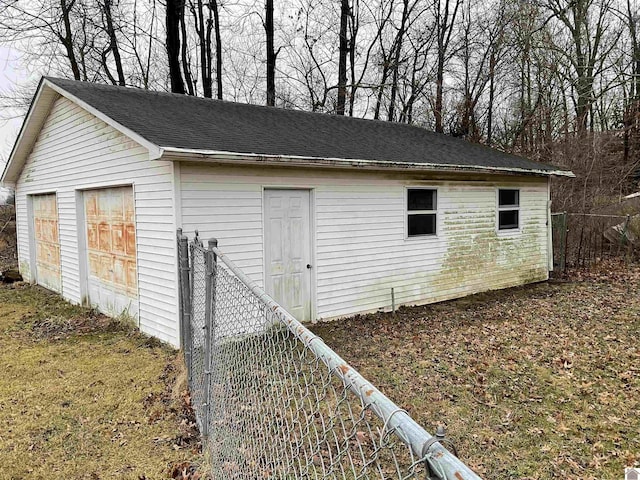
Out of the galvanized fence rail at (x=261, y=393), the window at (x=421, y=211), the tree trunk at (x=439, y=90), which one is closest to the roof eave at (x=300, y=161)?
the window at (x=421, y=211)

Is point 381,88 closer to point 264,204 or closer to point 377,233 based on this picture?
point 377,233

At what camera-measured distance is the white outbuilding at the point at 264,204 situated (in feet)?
20.9

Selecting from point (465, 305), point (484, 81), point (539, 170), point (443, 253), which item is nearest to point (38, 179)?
point (443, 253)

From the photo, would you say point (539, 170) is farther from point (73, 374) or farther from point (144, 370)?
point (73, 374)

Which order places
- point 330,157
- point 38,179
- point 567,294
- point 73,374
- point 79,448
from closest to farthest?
point 79,448
point 73,374
point 330,157
point 567,294
point 38,179

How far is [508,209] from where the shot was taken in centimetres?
1053

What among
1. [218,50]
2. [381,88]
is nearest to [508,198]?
[381,88]

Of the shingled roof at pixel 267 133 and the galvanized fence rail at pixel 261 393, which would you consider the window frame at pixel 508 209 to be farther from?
the galvanized fence rail at pixel 261 393

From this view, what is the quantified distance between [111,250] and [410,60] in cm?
1688

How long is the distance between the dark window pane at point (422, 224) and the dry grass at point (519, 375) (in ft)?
5.05

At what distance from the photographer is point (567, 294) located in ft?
32.3

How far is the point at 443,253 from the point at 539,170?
11.6 feet

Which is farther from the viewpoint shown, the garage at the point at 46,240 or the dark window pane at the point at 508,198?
the dark window pane at the point at 508,198

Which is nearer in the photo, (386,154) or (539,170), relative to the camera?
(386,154)
